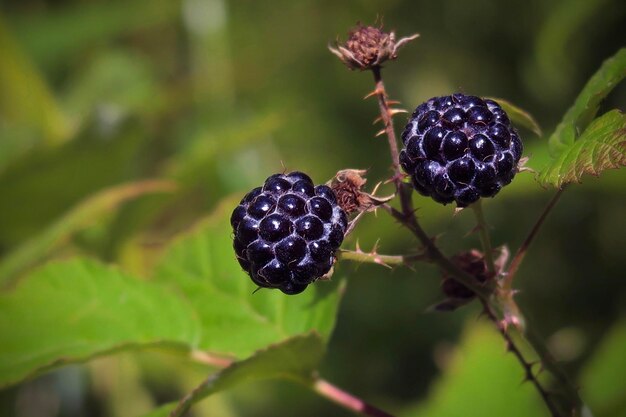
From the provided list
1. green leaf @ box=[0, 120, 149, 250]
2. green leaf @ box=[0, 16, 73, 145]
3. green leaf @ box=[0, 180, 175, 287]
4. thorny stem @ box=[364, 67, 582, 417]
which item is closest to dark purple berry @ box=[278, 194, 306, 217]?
thorny stem @ box=[364, 67, 582, 417]

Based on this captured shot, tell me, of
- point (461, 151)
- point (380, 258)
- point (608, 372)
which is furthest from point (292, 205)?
point (608, 372)

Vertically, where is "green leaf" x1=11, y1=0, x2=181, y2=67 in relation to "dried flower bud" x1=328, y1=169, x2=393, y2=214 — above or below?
below

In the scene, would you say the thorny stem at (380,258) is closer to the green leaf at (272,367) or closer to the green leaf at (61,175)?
the green leaf at (272,367)

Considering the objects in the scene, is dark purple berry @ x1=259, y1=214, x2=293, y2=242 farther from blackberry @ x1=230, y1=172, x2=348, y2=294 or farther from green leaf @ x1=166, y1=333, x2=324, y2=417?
green leaf @ x1=166, y1=333, x2=324, y2=417

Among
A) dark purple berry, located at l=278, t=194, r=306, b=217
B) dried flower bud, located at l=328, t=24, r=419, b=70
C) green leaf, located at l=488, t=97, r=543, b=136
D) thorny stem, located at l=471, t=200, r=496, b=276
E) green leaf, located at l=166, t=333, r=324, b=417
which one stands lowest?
green leaf, located at l=166, t=333, r=324, b=417

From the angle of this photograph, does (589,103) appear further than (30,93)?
No

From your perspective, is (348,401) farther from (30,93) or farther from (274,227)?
(30,93)

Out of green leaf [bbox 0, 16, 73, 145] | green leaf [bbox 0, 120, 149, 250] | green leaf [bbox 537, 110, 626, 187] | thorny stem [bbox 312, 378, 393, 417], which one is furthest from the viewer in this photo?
green leaf [bbox 0, 16, 73, 145]
